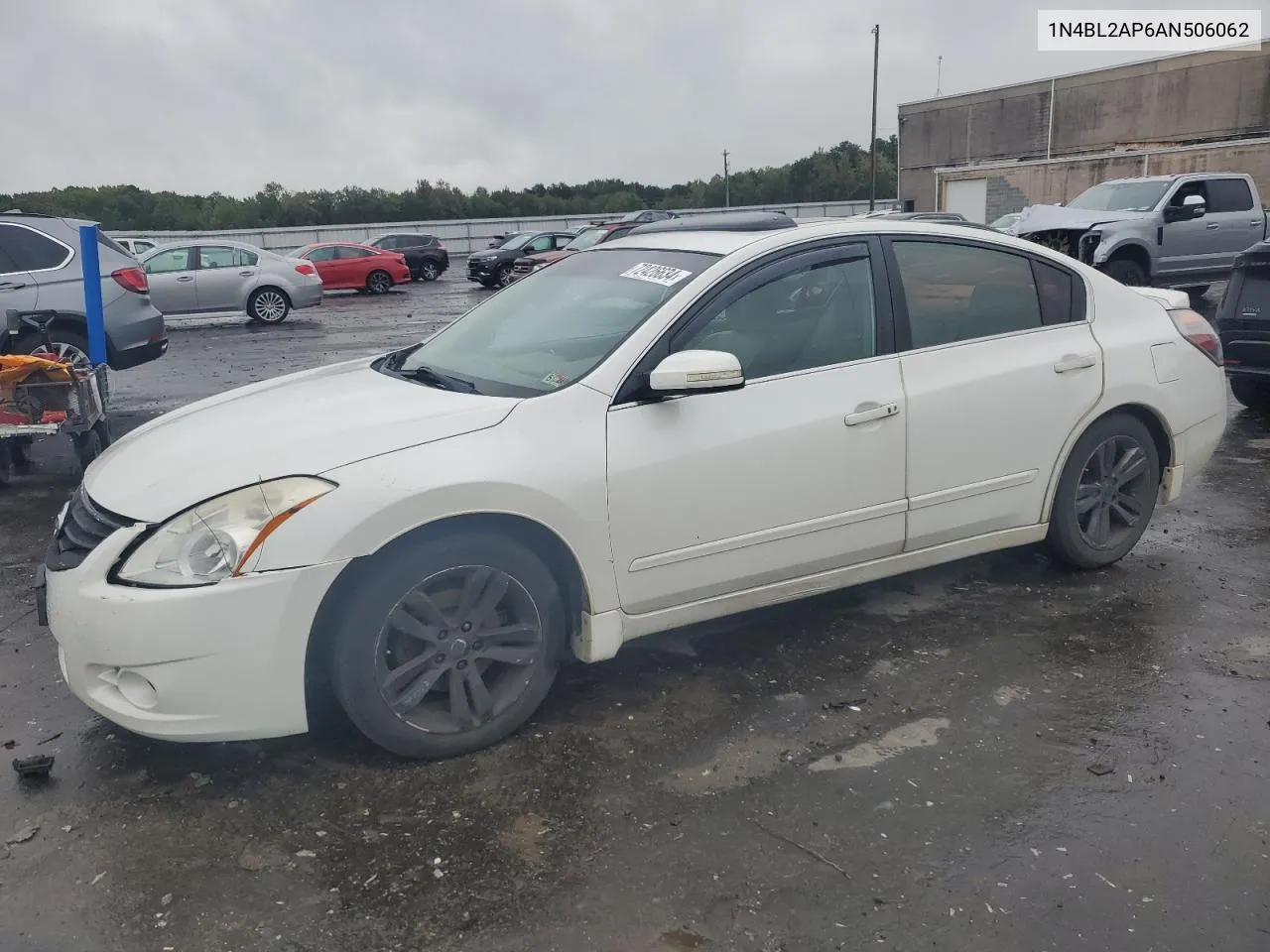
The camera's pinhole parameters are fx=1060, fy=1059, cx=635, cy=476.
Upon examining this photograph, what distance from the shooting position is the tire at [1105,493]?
462 cm

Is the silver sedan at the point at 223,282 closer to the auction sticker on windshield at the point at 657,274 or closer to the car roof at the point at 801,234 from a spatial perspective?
the car roof at the point at 801,234

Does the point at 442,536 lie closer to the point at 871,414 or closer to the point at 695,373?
the point at 695,373

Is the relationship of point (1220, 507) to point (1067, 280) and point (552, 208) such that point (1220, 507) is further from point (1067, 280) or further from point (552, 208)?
point (552, 208)

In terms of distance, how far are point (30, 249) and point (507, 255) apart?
65.5ft

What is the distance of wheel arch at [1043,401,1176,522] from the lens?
453 centimetres

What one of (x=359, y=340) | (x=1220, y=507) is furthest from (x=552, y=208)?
(x=1220, y=507)

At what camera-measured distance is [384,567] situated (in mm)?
3150

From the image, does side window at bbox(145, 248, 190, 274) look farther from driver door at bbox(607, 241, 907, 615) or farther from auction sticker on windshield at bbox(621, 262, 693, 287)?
driver door at bbox(607, 241, 907, 615)

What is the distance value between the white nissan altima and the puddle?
0.67m

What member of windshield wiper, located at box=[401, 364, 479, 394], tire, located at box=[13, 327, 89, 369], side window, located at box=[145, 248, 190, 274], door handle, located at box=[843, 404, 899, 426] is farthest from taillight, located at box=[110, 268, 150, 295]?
side window, located at box=[145, 248, 190, 274]

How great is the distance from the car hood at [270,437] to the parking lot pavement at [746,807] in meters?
0.89

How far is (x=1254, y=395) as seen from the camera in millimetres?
8789

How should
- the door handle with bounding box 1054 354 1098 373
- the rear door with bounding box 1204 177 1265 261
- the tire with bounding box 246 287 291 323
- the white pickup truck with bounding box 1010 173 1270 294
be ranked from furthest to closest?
the tire with bounding box 246 287 291 323 → the rear door with bounding box 1204 177 1265 261 → the white pickup truck with bounding box 1010 173 1270 294 → the door handle with bounding box 1054 354 1098 373

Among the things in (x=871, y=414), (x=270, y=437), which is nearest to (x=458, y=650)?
(x=270, y=437)
